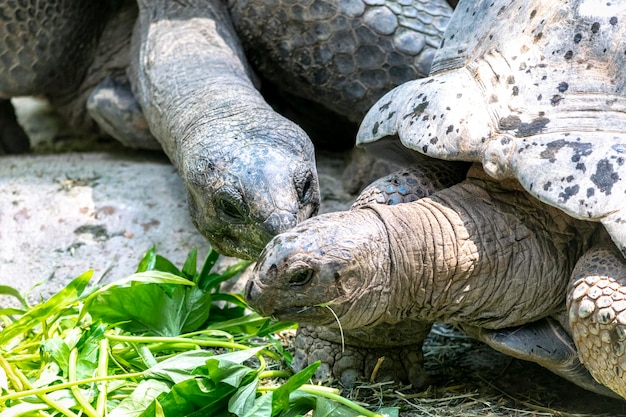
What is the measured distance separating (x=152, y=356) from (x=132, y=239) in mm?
1345

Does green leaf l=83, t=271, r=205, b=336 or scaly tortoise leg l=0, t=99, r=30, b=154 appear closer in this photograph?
green leaf l=83, t=271, r=205, b=336

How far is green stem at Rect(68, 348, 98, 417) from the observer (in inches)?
106

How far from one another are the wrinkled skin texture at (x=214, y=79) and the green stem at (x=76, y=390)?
0.78 metres

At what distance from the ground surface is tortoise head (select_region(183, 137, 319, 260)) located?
25.0 inches

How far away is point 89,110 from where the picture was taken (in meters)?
5.30

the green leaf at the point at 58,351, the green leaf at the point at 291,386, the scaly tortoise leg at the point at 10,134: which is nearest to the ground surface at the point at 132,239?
the scaly tortoise leg at the point at 10,134

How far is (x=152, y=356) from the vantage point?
3082 millimetres

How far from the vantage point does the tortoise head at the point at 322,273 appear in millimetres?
2580

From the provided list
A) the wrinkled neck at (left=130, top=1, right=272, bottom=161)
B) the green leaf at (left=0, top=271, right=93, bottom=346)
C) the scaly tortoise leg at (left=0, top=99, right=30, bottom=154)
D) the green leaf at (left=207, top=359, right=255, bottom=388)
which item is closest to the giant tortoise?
the green leaf at (left=207, top=359, right=255, bottom=388)

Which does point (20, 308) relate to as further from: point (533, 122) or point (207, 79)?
point (533, 122)

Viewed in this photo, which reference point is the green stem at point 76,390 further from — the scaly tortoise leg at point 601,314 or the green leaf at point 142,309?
the scaly tortoise leg at point 601,314

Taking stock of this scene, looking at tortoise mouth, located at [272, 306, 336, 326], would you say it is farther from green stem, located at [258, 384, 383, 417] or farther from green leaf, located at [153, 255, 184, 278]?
green leaf, located at [153, 255, 184, 278]

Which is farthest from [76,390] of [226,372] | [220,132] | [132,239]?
[132,239]

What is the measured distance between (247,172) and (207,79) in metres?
0.99
